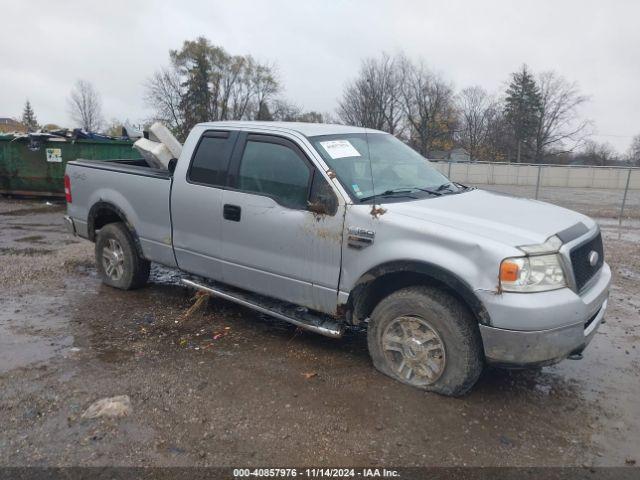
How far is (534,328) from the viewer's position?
10.5 feet

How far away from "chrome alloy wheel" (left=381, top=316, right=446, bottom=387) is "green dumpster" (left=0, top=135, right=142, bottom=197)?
1345 cm

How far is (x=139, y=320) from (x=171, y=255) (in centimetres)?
71

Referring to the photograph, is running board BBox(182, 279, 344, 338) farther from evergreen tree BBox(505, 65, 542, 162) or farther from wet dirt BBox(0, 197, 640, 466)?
evergreen tree BBox(505, 65, 542, 162)

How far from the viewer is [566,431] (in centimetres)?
333

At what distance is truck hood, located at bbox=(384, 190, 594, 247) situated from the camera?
3361 mm

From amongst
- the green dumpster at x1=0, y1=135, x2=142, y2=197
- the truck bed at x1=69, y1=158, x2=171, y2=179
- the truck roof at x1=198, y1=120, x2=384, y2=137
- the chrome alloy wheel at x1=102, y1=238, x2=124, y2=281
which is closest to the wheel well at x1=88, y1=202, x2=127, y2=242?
the chrome alloy wheel at x1=102, y1=238, x2=124, y2=281

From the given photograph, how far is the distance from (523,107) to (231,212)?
233ft

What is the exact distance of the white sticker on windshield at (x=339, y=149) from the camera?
420 centimetres

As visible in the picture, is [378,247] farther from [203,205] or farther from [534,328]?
[203,205]

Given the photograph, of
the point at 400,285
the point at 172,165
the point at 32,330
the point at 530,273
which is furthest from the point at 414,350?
the point at 32,330

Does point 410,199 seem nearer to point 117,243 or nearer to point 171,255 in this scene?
point 171,255

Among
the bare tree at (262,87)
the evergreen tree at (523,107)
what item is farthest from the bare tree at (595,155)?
the bare tree at (262,87)

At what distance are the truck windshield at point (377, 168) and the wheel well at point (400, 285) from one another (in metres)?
0.60

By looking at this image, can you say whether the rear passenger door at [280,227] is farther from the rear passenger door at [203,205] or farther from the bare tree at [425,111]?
the bare tree at [425,111]
